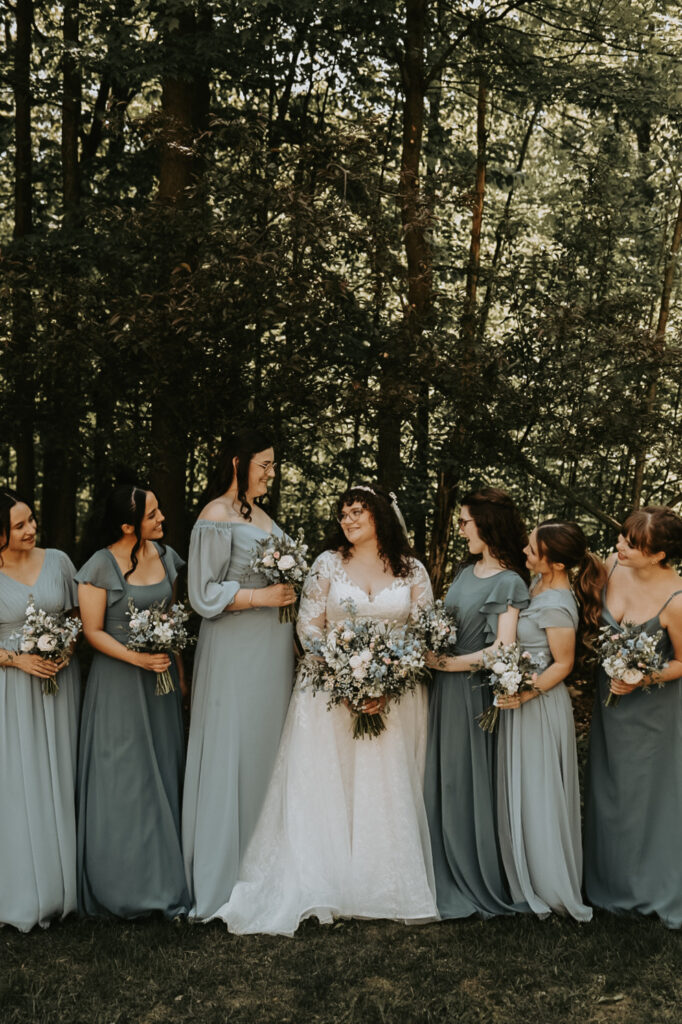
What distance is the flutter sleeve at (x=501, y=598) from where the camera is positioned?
5355 millimetres

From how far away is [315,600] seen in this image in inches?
218

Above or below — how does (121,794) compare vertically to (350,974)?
above

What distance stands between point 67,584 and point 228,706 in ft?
3.55

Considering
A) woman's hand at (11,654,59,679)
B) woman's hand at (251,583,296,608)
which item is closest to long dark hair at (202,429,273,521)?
woman's hand at (251,583,296,608)

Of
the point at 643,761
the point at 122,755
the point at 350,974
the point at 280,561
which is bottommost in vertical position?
the point at 350,974

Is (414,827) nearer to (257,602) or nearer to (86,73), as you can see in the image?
(257,602)

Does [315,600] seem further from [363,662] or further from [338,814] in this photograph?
[338,814]

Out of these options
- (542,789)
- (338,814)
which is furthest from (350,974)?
(542,789)

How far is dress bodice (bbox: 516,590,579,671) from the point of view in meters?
5.33

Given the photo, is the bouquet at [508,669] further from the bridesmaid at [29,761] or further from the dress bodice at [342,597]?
the bridesmaid at [29,761]

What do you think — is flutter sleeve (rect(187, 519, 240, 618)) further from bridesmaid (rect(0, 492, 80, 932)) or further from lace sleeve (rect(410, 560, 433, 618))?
lace sleeve (rect(410, 560, 433, 618))

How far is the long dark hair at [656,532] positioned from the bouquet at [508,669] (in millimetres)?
829

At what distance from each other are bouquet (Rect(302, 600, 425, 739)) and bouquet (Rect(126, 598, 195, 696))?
A: 2.32ft

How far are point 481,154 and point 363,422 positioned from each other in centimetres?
372
